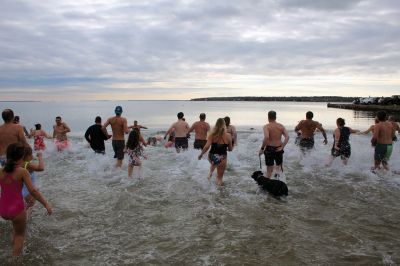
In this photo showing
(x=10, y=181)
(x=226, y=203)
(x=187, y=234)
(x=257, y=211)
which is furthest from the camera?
(x=226, y=203)

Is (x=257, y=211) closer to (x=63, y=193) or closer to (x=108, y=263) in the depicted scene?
(x=108, y=263)

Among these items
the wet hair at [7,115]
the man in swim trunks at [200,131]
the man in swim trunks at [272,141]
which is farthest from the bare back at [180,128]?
the wet hair at [7,115]

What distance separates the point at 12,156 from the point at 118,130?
590 cm

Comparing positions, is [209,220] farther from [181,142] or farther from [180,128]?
[181,142]

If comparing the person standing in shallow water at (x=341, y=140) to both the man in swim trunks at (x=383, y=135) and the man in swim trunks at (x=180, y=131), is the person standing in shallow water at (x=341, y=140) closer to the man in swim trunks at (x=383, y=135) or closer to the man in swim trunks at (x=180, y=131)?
the man in swim trunks at (x=383, y=135)

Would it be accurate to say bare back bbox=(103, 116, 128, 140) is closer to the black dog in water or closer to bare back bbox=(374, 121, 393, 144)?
the black dog in water

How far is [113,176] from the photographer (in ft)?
31.9

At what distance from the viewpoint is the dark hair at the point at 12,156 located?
427cm

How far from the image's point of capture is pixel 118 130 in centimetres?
1017

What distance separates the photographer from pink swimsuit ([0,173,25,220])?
427 cm

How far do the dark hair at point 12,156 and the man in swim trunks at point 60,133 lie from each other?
32.5 feet

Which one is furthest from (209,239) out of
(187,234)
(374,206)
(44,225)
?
(374,206)

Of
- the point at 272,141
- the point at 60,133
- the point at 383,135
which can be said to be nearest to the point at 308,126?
the point at 383,135

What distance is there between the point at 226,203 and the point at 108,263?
3149 millimetres
